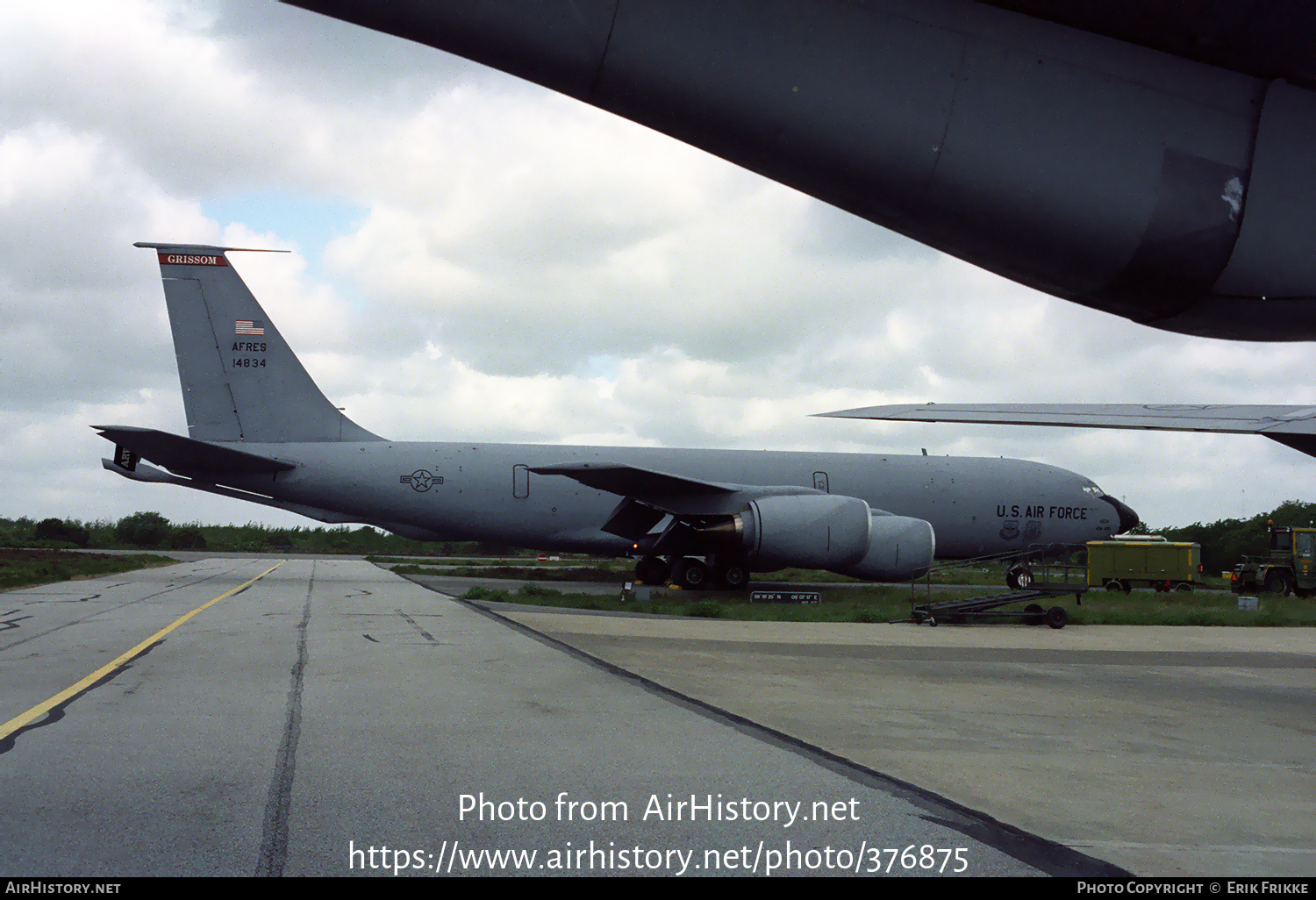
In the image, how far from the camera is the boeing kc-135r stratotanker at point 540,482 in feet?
69.9

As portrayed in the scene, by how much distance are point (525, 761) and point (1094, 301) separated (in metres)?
3.93

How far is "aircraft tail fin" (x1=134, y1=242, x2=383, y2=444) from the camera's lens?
77.5 feet

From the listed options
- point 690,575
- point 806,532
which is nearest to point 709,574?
point 690,575

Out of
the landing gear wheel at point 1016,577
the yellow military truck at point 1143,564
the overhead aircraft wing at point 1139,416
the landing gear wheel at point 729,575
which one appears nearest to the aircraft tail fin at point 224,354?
the landing gear wheel at point 729,575

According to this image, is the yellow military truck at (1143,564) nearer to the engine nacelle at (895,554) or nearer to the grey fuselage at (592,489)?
the grey fuselage at (592,489)

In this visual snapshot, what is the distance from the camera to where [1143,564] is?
30234 millimetres

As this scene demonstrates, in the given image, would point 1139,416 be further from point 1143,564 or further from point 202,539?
point 202,539

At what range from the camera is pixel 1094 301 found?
15.2ft

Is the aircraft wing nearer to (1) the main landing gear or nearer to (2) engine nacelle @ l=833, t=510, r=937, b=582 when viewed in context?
A: (1) the main landing gear

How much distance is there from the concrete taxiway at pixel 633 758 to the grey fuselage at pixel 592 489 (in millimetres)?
11510

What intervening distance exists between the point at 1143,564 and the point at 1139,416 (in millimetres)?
25377

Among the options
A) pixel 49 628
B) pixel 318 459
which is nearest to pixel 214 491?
pixel 318 459

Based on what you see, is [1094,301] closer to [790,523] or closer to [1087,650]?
[1087,650]

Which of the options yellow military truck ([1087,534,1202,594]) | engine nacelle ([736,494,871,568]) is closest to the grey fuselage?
yellow military truck ([1087,534,1202,594])
